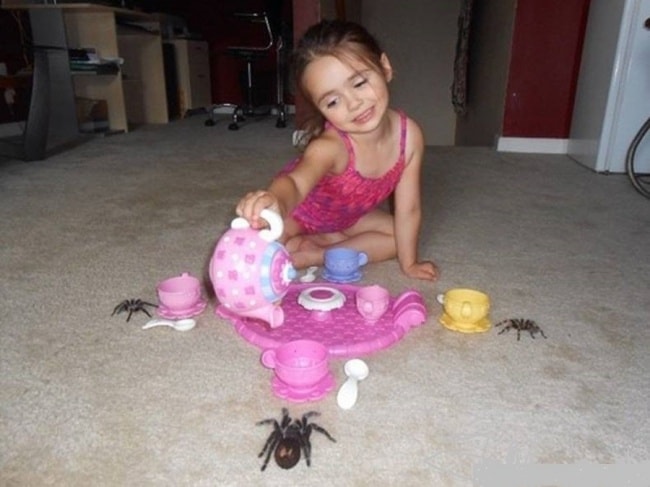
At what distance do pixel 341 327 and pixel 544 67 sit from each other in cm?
206

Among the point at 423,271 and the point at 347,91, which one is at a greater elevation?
the point at 347,91

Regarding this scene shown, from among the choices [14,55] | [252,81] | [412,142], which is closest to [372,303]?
[412,142]

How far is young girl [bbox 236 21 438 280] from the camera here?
0.91m

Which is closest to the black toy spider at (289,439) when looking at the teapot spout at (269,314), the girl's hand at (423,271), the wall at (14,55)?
the teapot spout at (269,314)

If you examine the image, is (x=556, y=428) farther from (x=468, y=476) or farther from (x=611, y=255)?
(x=611, y=255)

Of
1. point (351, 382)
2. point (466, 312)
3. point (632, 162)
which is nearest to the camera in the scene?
point (351, 382)

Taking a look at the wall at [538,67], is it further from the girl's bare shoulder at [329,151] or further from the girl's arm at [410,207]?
the girl's bare shoulder at [329,151]

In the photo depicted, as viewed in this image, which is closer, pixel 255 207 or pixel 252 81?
pixel 255 207

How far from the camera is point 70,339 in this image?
2.75 feet

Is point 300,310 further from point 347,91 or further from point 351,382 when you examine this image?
point 347,91

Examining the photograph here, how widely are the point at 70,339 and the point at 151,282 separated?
0.23m

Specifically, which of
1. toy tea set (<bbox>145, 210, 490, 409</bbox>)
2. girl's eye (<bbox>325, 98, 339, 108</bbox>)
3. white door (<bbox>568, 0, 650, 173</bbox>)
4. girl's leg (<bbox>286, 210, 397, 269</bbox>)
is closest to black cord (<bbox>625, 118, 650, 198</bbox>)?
white door (<bbox>568, 0, 650, 173</bbox>)

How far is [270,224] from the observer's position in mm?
706

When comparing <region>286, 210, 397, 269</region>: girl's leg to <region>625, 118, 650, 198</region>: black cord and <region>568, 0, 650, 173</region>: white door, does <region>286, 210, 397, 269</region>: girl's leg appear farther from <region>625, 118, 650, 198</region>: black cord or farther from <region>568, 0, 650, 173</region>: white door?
<region>568, 0, 650, 173</region>: white door
